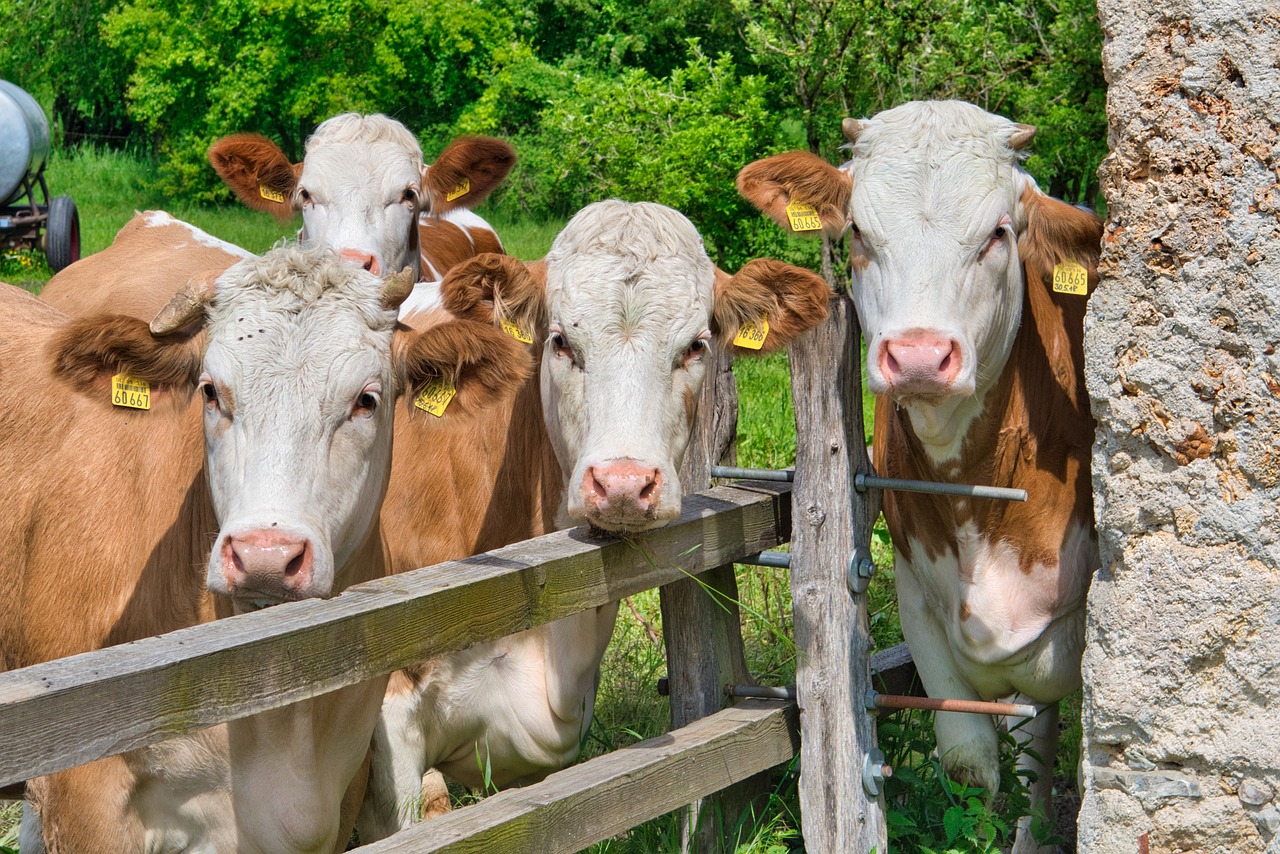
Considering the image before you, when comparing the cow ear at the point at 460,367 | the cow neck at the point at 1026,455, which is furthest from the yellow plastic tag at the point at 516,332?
the cow neck at the point at 1026,455

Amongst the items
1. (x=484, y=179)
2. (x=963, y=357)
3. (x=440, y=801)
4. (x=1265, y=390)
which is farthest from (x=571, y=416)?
(x=484, y=179)

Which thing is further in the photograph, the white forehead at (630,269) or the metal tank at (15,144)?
the metal tank at (15,144)

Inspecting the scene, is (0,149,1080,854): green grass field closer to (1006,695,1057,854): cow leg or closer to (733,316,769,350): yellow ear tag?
(1006,695,1057,854): cow leg

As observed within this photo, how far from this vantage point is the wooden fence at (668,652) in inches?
80.6

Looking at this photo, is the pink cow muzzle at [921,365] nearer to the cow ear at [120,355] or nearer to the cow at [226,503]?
the cow at [226,503]

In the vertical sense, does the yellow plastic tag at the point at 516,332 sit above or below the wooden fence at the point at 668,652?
above

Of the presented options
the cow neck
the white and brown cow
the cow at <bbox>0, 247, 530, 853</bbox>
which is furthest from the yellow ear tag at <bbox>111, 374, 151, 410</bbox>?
the white and brown cow

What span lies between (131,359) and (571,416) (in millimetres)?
1098

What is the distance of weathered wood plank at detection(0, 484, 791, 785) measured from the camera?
6.33 ft

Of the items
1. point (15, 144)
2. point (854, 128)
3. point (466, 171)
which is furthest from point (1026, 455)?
point (15, 144)

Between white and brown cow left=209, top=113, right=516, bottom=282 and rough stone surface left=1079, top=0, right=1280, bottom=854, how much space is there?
3.87m

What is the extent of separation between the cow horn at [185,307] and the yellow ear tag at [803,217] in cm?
184

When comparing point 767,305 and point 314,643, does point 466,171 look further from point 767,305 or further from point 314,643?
point 314,643

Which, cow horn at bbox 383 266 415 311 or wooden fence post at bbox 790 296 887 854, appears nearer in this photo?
cow horn at bbox 383 266 415 311
